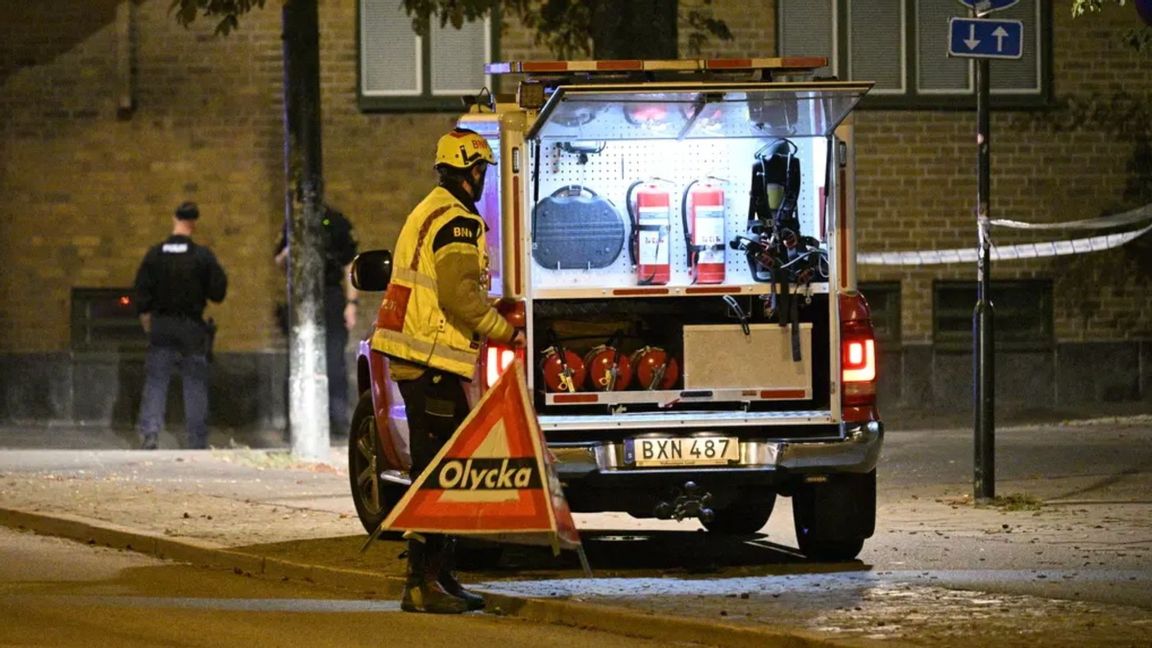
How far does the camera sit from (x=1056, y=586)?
9727 millimetres

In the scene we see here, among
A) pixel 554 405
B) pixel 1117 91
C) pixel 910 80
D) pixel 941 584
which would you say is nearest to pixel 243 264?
pixel 910 80

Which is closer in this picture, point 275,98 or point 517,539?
point 517,539

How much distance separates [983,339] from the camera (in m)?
12.8

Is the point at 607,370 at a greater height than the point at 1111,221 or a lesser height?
lesser

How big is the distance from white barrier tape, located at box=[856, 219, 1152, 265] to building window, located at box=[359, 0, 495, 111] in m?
3.94

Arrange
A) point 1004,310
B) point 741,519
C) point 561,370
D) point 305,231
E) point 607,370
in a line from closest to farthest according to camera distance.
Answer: point 561,370 → point 607,370 → point 741,519 → point 305,231 → point 1004,310

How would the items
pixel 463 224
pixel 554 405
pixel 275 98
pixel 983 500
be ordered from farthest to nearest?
pixel 275 98 → pixel 983 500 → pixel 554 405 → pixel 463 224

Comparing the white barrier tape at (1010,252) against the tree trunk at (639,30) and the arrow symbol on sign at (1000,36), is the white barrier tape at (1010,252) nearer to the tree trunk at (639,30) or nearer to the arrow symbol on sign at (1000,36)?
the tree trunk at (639,30)

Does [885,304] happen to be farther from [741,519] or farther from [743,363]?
[743,363]

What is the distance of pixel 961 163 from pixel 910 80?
2.90 ft

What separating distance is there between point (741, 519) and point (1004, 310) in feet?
30.3

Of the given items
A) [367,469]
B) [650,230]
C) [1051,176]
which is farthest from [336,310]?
[650,230]

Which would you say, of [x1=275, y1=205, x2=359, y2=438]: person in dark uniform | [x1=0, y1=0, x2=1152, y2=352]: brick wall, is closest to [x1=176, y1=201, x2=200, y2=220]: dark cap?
[x1=275, y1=205, x2=359, y2=438]: person in dark uniform

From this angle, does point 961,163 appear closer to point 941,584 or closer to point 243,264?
point 243,264
